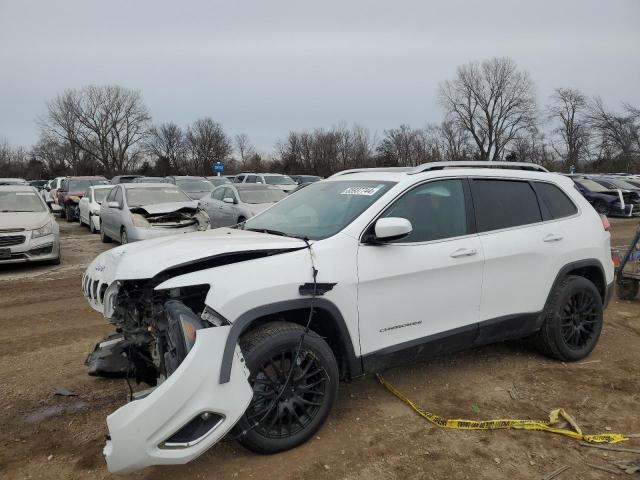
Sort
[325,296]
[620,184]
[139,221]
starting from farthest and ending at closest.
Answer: [620,184]
[139,221]
[325,296]

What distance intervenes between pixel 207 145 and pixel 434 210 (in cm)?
7785

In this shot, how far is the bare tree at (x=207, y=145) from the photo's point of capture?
76500 mm

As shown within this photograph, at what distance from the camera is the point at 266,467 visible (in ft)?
9.32

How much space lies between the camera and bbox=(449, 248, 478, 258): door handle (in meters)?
3.61

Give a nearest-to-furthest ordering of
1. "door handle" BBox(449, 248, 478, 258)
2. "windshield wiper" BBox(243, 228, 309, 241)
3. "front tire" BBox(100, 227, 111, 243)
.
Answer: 1. "windshield wiper" BBox(243, 228, 309, 241)
2. "door handle" BBox(449, 248, 478, 258)
3. "front tire" BBox(100, 227, 111, 243)

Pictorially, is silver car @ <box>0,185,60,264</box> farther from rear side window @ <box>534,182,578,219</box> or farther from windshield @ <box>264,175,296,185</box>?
windshield @ <box>264,175,296,185</box>

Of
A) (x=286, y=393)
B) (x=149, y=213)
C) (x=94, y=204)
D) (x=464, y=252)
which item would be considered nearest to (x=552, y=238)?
(x=464, y=252)

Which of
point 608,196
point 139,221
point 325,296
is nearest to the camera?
point 325,296

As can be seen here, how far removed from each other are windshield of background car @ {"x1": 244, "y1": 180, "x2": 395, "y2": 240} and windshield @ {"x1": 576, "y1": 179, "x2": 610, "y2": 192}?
20.4 m

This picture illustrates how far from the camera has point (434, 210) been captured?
3709 millimetres

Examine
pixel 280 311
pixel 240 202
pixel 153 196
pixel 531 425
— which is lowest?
pixel 531 425

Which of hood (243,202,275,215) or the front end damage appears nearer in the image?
the front end damage

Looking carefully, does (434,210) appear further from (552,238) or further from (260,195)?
(260,195)

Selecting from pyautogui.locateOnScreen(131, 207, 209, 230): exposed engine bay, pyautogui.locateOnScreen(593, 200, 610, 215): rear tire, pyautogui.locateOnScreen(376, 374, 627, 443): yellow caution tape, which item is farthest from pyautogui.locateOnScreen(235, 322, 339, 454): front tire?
pyautogui.locateOnScreen(593, 200, 610, 215): rear tire
